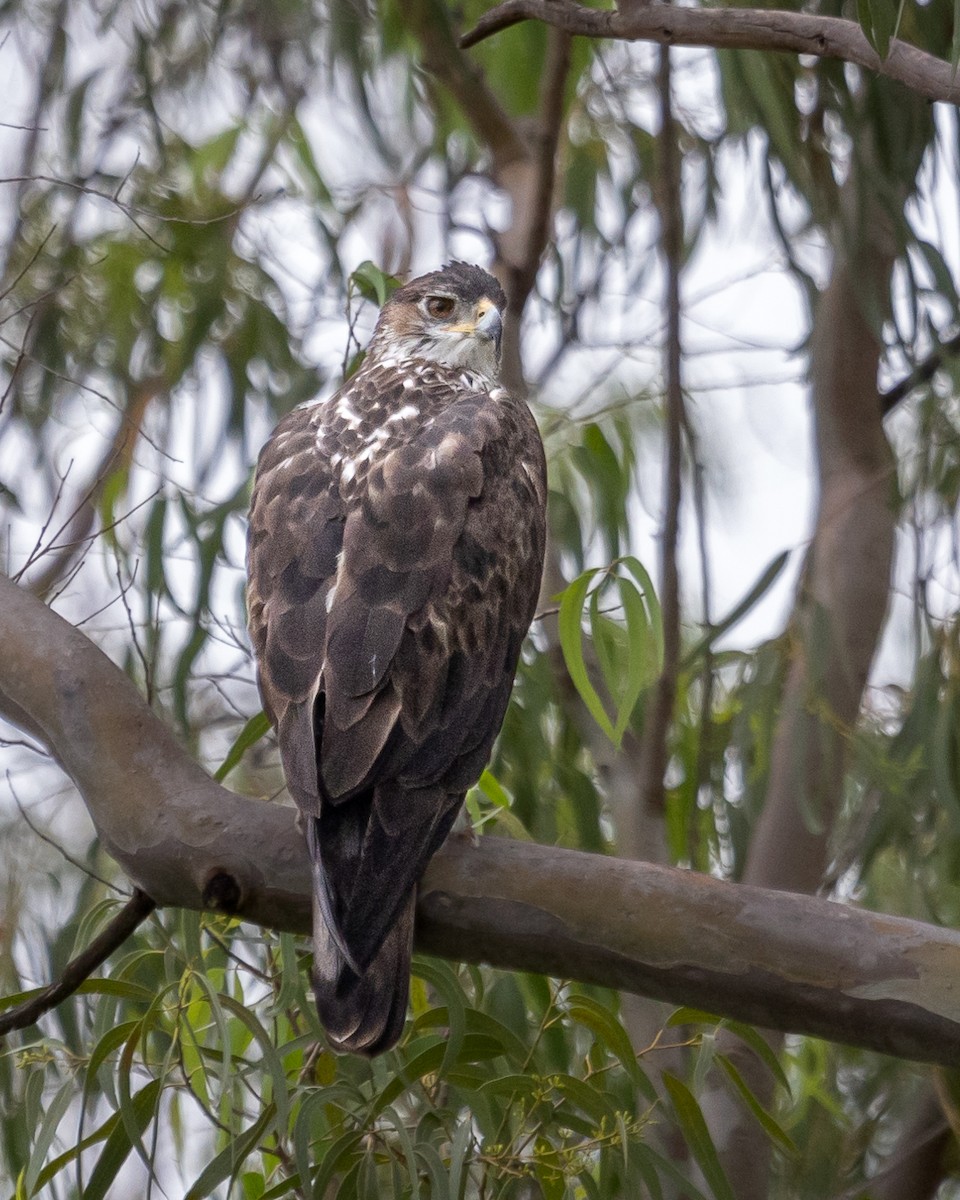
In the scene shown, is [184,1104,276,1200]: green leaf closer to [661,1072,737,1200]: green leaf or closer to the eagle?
the eagle

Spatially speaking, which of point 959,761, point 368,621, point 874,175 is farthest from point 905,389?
point 368,621

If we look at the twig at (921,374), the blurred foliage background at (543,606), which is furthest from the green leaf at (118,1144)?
the twig at (921,374)

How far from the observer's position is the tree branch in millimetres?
1674

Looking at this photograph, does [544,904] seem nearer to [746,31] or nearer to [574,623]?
[574,623]

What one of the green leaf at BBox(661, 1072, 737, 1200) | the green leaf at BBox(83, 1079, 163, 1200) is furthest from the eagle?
the green leaf at BBox(661, 1072, 737, 1200)

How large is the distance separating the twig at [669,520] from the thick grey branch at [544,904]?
0.61m

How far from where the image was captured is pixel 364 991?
62.7 inches

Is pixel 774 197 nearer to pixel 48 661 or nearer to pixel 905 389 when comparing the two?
pixel 905 389

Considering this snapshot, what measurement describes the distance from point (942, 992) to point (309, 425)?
3.87ft

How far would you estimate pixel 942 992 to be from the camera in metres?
1.43

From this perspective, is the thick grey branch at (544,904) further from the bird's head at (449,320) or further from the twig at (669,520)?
the bird's head at (449,320)

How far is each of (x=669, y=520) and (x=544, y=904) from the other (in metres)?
0.81

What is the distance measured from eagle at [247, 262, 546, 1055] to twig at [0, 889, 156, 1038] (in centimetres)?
17

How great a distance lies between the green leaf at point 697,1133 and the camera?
1.77 metres
